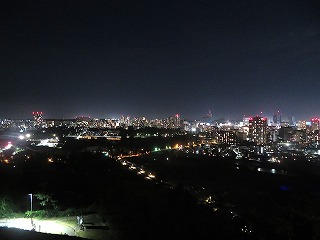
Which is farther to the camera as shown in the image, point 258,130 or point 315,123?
point 315,123

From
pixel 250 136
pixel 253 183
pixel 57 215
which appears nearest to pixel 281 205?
pixel 253 183

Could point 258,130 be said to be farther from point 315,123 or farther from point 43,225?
point 43,225

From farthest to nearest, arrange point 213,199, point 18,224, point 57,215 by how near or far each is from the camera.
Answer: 1. point 213,199
2. point 57,215
3. point 18,224

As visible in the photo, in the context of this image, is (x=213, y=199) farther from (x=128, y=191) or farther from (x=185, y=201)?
(x=128, y=191)

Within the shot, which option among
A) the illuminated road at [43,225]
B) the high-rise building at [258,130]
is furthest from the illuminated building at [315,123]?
the illuminated road at [43,225]

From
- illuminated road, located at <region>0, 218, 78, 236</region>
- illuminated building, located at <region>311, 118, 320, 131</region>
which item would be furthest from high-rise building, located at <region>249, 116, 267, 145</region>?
illuminated road, located at <region>0, 218, 78, 236</region>

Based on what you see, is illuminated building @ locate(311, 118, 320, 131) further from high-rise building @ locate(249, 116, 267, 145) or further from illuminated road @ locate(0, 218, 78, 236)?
illuminated road @ locate(0, 218, 78, 236)

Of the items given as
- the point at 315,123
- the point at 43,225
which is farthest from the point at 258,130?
the point at 43,225

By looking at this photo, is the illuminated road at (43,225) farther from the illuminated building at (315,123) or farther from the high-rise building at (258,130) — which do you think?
the illuminated building at (315,123)
